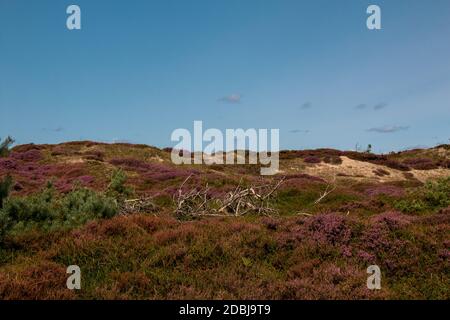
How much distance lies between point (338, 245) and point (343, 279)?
1.75m

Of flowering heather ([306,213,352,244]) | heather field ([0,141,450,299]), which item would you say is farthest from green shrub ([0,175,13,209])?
flowering heather ([306,213,352,244])

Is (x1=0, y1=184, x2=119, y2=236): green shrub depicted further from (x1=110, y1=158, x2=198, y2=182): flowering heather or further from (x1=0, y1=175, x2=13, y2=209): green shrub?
(x1=110, y1=158, x2=198, y2=182): flowering heather

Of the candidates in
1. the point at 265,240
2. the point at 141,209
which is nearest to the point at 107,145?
the point at 141,209

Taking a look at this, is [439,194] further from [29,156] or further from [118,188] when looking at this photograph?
[29,156]

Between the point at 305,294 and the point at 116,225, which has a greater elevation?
the point at 116,225

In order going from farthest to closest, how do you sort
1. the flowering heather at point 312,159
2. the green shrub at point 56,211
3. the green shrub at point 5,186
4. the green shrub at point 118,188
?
the flowering heather at point 312,159 < the green shrub at point 118,188 < the green shrub at point 56,211 < the green shrub at point 5,186

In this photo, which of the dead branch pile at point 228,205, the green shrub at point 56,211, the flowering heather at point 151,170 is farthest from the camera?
the flowering heather at point 151,170

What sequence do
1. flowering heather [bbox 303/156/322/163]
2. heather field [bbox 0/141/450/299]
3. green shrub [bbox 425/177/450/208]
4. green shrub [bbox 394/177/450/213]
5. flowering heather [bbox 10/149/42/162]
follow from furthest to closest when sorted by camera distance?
flowering heather [bbox 303/156/322/163]
flowering heather [bbox 10/149/42/162]
green shrub [bbox 425/177/450/208]
green shrub [bbox 394/177/450/213]
heather field [bbox 0/141/450/299]

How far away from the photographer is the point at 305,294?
282 inches

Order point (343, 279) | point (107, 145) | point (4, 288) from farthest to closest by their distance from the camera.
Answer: point (107, 145) → point (343, 279) → point (4, 288)

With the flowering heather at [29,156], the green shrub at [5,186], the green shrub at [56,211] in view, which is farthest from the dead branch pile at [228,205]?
the flowering heather at [29,156]

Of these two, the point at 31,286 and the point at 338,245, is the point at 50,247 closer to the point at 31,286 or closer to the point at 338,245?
the point at 31,286

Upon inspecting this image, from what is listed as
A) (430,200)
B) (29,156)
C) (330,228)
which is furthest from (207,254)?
(29,156)

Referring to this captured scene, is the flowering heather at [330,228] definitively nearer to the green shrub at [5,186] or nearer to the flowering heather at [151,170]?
the green shrub at [5,186]
